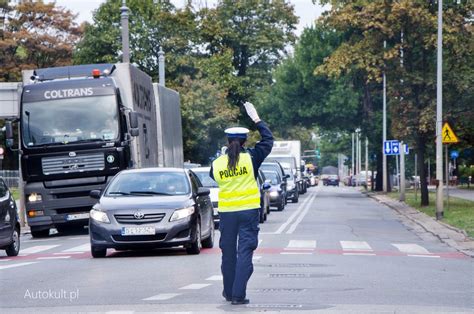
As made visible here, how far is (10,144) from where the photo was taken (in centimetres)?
2756

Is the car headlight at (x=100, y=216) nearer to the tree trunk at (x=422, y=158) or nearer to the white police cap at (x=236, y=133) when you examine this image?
the white police cap at (x=236, y=133)

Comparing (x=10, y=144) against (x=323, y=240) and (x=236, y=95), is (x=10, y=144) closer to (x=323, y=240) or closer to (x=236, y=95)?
(x=323, y=240)

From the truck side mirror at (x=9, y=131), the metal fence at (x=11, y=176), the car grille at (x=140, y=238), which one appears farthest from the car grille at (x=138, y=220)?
the metal fence at (x=11, y=176)

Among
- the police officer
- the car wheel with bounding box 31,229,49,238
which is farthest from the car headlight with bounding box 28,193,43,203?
the police officer

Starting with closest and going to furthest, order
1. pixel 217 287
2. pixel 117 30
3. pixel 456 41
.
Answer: pixel 217 287 → pixel 456 41 → pixel 117 30

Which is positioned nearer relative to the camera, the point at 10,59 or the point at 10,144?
the point at 10,144

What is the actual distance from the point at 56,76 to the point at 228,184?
676 inches

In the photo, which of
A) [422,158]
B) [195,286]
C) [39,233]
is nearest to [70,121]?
[39,233]

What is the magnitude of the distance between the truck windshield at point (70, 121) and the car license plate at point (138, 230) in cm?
860

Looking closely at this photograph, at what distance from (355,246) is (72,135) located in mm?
7806

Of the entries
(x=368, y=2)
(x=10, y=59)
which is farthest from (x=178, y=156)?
(x=10, y=59)

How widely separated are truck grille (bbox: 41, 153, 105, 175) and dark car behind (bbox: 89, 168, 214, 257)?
24.2 feet

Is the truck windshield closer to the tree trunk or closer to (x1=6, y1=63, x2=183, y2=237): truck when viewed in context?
(x1=6, y1=63, x2=183, y2=237): truck

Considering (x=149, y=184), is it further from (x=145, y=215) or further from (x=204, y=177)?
(x=204, y=177)
